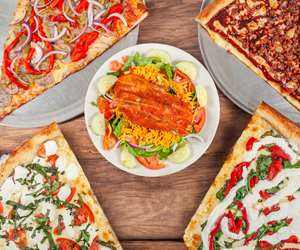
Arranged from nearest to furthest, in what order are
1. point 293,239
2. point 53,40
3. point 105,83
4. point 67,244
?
point 293,239 → point 105,83 → point 67,244 → point 53,40

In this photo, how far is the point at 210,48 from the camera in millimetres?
3387

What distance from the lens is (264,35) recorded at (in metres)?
3.33

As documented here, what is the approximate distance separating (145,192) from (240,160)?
655 mm

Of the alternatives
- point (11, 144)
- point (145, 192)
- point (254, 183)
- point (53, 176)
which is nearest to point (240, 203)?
point (254, 183)

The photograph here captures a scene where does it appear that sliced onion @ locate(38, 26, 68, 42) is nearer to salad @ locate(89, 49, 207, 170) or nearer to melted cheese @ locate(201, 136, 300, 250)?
salad @ locate(89, 49, 207, 170)

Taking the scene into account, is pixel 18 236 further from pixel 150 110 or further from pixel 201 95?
pixel 201 95

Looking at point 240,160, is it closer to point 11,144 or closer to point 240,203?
point 240,203

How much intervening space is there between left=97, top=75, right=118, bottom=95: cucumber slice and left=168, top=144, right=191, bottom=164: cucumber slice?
0.58 metres

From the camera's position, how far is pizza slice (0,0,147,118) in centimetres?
350

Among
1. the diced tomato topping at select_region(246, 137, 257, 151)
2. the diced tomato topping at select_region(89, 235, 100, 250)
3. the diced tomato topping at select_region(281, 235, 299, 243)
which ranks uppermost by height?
the diced tomato topping at select_region(246, 137, 257, 151)

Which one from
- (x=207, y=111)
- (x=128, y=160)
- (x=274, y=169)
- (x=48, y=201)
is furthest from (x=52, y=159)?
(x=274, y=169)

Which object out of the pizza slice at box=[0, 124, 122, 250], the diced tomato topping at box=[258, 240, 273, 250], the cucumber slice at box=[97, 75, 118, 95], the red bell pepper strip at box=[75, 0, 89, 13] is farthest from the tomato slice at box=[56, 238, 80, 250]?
the red bell pepper strip at box=[75, 0, 89, 13]

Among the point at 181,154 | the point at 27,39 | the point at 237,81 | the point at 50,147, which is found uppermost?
the point at 237,81

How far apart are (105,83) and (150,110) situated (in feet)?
1.08
